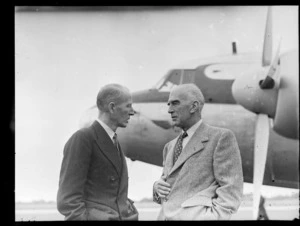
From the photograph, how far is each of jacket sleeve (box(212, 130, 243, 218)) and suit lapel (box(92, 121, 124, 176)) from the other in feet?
2.01

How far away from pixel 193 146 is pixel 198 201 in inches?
13.0

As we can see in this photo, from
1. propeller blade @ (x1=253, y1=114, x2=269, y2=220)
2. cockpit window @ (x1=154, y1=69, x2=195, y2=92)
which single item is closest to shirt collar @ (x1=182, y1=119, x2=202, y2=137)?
Result: propeller blade @ (x1=253, y1=114, x2=269, y2=220)

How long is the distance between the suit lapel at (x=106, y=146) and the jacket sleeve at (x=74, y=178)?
0.09 metres

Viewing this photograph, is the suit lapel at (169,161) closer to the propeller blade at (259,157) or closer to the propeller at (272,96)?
the propeller blade at (259,157)

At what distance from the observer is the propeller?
14.0 feet

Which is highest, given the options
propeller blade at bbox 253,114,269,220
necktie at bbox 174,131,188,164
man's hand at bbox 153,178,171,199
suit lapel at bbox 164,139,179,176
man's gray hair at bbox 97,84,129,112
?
man's gray hair at bbox 97,84,129,112

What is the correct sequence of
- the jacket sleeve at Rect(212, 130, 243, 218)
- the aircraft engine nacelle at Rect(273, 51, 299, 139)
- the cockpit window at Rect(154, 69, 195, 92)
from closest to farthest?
1. the jacket sleeve at Rect(212, 130, 243, 218)
2. the aircraft engine nacelle at Rect(273, 51, 299, 139)
3. the cockpit window at Rect(154, 69, 195, 92)

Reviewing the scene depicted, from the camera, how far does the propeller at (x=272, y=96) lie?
14.0 ft

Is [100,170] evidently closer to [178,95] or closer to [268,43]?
[178,95]

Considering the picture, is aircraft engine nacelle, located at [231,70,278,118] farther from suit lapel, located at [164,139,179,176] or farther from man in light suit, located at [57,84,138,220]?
man in light suit, located at [57,84,138,220]

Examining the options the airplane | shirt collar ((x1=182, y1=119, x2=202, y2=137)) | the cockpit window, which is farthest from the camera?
the cockpit window

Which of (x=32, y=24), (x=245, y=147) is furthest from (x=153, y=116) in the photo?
(x=32, y=24)

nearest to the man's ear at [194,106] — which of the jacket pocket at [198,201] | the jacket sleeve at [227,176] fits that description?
the jacket sleeve at [227,176]

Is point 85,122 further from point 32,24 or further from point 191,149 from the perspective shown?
point 191,149
